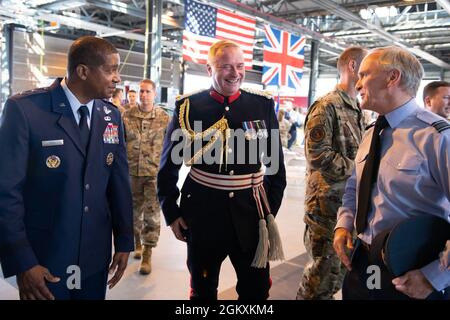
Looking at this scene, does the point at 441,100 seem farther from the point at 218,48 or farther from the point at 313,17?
the point at 313,17

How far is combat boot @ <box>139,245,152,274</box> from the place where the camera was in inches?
134

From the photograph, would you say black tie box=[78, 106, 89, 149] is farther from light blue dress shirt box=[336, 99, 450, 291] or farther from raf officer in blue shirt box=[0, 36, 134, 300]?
light blue dress shirt box=[336, 99, 450, 291]

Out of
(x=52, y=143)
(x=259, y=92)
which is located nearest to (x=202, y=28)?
(x=259, y=92)

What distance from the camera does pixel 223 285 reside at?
320cm

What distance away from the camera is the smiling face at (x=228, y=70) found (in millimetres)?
1939

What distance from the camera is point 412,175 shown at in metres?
1.41

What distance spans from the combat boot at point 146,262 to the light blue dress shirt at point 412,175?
90.7 inches

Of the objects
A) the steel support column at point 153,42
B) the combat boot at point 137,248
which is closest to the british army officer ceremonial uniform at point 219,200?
the combat boot at point 137,248

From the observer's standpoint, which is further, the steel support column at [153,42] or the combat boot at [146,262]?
the steel support column at [153,42]

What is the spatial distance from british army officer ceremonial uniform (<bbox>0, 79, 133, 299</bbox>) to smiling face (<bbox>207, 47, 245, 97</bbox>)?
24.5 inches

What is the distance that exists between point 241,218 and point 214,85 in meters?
0.72

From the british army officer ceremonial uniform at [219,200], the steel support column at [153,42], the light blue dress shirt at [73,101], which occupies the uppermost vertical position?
the steel support column at [153,42]

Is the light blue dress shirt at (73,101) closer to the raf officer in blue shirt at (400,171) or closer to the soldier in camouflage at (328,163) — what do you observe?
the raf officer in blue shirt at (400,171)

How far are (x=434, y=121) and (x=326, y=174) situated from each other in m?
0.98
